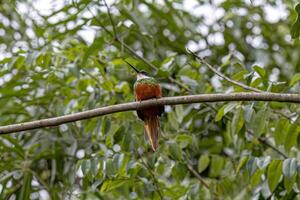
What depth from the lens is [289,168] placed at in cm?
226

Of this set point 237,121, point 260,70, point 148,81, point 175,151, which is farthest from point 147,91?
point 260,70

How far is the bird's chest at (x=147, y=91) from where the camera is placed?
2.66m

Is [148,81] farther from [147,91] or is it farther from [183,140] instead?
[183,140]

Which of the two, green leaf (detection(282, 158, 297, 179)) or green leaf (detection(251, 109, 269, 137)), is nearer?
green leaf (detection(282, 158, 297, 179))

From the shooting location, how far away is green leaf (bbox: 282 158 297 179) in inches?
88.4

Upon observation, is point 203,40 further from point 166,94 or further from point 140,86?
point 140,86

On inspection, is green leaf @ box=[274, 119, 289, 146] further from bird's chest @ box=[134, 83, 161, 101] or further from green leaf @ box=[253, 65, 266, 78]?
bird's chest @ box=[134, 83, 161, 101]

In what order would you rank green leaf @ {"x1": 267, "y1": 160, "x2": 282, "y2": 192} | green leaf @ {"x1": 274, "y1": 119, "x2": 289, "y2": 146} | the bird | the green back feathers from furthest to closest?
1. the green back feathers
2. the bird
3. green leaf @ {"x1": 274, "y1": 119, "x2": 289, "y2": 146}
4. green leaf @ {"x1": 267, "y1": 160, "x2": 282, "y2": 192}

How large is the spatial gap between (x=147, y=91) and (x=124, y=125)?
198 millimetres

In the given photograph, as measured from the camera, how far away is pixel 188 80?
113 inches

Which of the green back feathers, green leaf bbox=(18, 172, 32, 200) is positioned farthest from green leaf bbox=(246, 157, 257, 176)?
green leaf bbox=(18, 172, 32, 200)

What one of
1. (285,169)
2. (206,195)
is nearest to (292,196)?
(285,169)

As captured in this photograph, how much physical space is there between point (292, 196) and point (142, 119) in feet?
2.52

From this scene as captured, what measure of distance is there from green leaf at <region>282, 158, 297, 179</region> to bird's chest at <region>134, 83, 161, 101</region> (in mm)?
695
